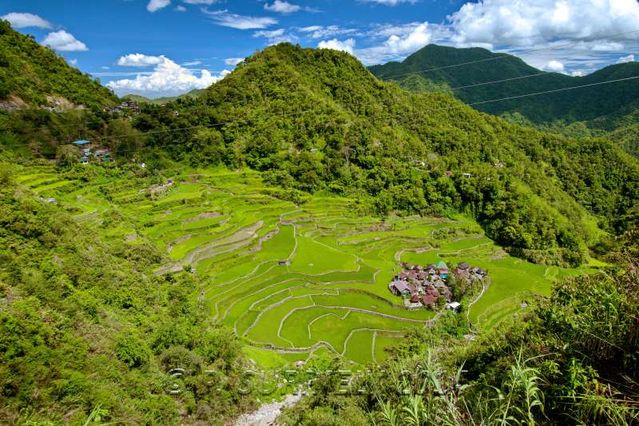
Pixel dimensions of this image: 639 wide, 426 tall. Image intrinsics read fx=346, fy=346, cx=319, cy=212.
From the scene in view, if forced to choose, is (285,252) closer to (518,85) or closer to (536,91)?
(536,91)

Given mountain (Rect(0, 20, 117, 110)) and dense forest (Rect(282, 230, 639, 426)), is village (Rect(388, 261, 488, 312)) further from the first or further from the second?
mountain (Rect(0, 20, 117, 110))

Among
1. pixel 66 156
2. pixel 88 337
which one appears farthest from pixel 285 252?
pixel 66 156

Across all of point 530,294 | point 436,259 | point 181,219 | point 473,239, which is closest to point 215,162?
point 181,219

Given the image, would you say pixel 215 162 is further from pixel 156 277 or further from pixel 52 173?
pixel 156 277

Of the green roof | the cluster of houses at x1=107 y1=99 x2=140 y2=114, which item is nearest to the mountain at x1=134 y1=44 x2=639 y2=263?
the cluster of houses at x1=107 y1=99 x2=140 y2=114

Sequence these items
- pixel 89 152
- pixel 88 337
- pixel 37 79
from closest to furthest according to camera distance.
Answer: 1. pixel 88 337
2. pixel 89 152
3. pixel 37 79

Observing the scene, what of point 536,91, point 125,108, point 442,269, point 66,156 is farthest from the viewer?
point 536,91
